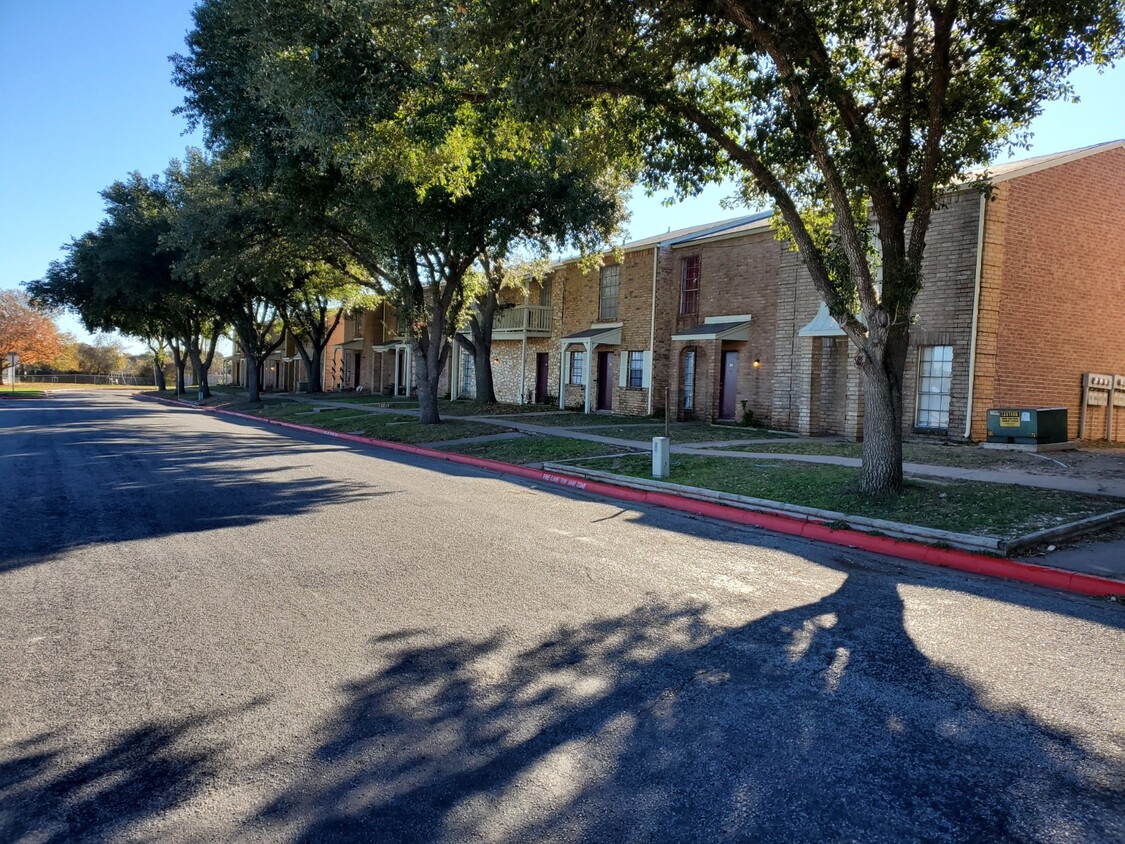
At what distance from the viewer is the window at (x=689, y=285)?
75.0ft

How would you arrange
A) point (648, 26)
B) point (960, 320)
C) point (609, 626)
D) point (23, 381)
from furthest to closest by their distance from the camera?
1. point (23, 381)
2. point (960, 320)
3. point (648, 26)
4. point (609, 626)

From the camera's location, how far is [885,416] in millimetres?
9164

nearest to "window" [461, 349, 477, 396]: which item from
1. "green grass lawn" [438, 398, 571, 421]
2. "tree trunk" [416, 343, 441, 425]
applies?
"green grass lawn" [438, 398, 571, 421]

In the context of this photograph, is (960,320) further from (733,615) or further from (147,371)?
(147,371)

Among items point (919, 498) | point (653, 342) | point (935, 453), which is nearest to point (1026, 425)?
point (935, 453)

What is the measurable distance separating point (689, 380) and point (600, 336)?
3955 mm

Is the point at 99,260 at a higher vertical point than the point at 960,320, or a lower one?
higher

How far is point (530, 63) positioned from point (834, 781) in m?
8.12

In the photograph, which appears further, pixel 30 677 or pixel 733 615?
pixel 733 615

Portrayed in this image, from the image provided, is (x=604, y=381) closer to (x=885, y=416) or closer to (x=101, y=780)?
(x=885, y=416)

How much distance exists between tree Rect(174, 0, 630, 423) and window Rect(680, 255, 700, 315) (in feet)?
21.6

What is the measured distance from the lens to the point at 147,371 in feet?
306

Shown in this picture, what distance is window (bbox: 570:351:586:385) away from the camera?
90.7ft

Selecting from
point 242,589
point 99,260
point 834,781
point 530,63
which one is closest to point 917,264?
point 530,63
